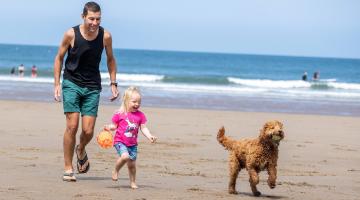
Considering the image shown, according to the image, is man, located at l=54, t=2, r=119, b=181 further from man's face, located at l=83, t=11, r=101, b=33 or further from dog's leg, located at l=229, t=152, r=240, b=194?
dog's leg, located at l=229, t=152, r=240, b=194

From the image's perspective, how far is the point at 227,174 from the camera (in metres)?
9.22

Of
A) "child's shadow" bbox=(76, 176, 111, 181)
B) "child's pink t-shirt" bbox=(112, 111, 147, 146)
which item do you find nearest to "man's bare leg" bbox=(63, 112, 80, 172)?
"child's shadow" bbox=(76, 176, 111, 181)

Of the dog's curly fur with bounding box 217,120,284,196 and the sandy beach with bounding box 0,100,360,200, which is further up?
the dog's curly fur with bounding box 217,120,284,196

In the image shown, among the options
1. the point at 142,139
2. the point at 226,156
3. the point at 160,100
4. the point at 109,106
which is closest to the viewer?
the point at 226,156

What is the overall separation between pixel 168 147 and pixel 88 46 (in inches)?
165

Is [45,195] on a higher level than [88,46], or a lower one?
lower

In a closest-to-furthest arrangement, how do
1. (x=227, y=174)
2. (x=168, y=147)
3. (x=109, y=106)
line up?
1. (x=227, y=174)
2. (x=168, y=147)
3. (x=109, y=106)

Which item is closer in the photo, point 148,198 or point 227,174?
point 148,198

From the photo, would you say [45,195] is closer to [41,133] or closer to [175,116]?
[41,133]

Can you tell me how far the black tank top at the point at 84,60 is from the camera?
7.89 metres

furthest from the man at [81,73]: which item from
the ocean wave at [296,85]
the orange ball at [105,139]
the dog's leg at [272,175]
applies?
the ocean wave at [296,85]

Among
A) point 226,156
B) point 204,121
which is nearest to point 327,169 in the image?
point 226,156

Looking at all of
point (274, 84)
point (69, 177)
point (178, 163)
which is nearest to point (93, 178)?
point (69, 177)

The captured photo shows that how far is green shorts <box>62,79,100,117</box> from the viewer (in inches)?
313
